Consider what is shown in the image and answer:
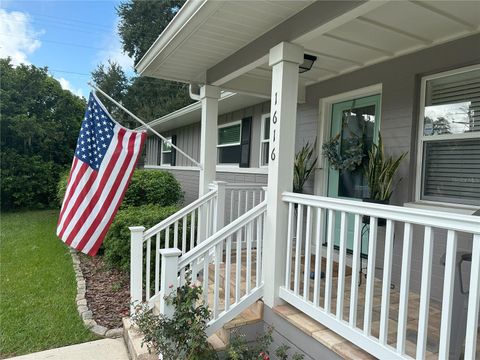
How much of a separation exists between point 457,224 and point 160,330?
2.02m

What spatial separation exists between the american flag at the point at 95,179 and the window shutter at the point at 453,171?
2815 mm

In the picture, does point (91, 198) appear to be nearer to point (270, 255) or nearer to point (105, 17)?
point (270, 255)

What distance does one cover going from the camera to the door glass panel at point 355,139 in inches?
158

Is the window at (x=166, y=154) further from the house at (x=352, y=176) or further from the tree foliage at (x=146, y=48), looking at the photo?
the tree foliage at (x=146, y=48)

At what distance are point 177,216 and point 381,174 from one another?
88.5 inches

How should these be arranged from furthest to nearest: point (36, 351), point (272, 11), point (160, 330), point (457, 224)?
point (36, 351) → point (272, 11) → point (160, 330) → point (457, 224)

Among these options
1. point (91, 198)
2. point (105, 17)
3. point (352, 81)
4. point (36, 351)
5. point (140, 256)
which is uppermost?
point (105, 17)

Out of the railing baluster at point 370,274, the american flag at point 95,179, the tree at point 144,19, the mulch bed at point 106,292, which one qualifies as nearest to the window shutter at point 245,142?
the mulch bed at point 106,292

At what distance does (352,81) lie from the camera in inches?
160

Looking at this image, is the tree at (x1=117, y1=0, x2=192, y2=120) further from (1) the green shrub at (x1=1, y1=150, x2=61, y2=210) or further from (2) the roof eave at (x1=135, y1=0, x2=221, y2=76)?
(2) the roof eave at (x1=135, y1=0, x2=221, y2=76)

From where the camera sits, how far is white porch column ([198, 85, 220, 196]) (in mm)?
4395

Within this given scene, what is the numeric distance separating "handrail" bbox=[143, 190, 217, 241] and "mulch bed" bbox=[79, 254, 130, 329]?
1.13 meters

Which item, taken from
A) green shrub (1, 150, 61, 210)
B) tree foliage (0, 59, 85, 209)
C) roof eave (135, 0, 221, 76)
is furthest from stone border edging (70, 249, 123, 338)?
tree foliage (0, 59, 85, 209)

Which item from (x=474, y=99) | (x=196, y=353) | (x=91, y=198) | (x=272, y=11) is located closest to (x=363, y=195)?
(x=474, y=99)
